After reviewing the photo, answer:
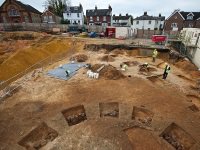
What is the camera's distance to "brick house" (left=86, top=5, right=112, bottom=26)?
5272 cm

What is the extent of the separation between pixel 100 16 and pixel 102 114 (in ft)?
154

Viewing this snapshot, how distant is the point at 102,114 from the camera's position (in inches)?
487

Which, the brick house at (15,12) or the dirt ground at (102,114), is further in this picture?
the brick house at (15,12)

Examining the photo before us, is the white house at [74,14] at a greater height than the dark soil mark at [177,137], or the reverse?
the white house at [74,14]

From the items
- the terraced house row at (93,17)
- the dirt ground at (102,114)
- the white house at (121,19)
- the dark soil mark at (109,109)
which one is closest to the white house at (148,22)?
the terraced house row at (93,17)

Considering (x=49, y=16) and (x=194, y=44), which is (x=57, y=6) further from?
(x=194, y=44)

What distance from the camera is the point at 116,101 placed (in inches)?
529

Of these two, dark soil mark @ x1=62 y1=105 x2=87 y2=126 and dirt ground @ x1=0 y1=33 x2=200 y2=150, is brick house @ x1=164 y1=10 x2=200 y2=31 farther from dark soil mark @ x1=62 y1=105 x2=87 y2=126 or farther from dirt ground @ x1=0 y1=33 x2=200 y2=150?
dark soil mark @ x1=62 y1=105 x2=87 y2=126

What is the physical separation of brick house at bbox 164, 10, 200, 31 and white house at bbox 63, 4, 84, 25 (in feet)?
88.7

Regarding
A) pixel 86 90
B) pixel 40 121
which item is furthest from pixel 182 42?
pixel 40 121

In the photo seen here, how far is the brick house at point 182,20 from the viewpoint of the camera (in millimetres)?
43250

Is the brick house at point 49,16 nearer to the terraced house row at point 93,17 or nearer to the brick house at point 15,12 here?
the terraced house row at point 93,17

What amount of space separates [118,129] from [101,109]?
9.63ft

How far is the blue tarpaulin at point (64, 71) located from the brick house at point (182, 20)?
35809mm
